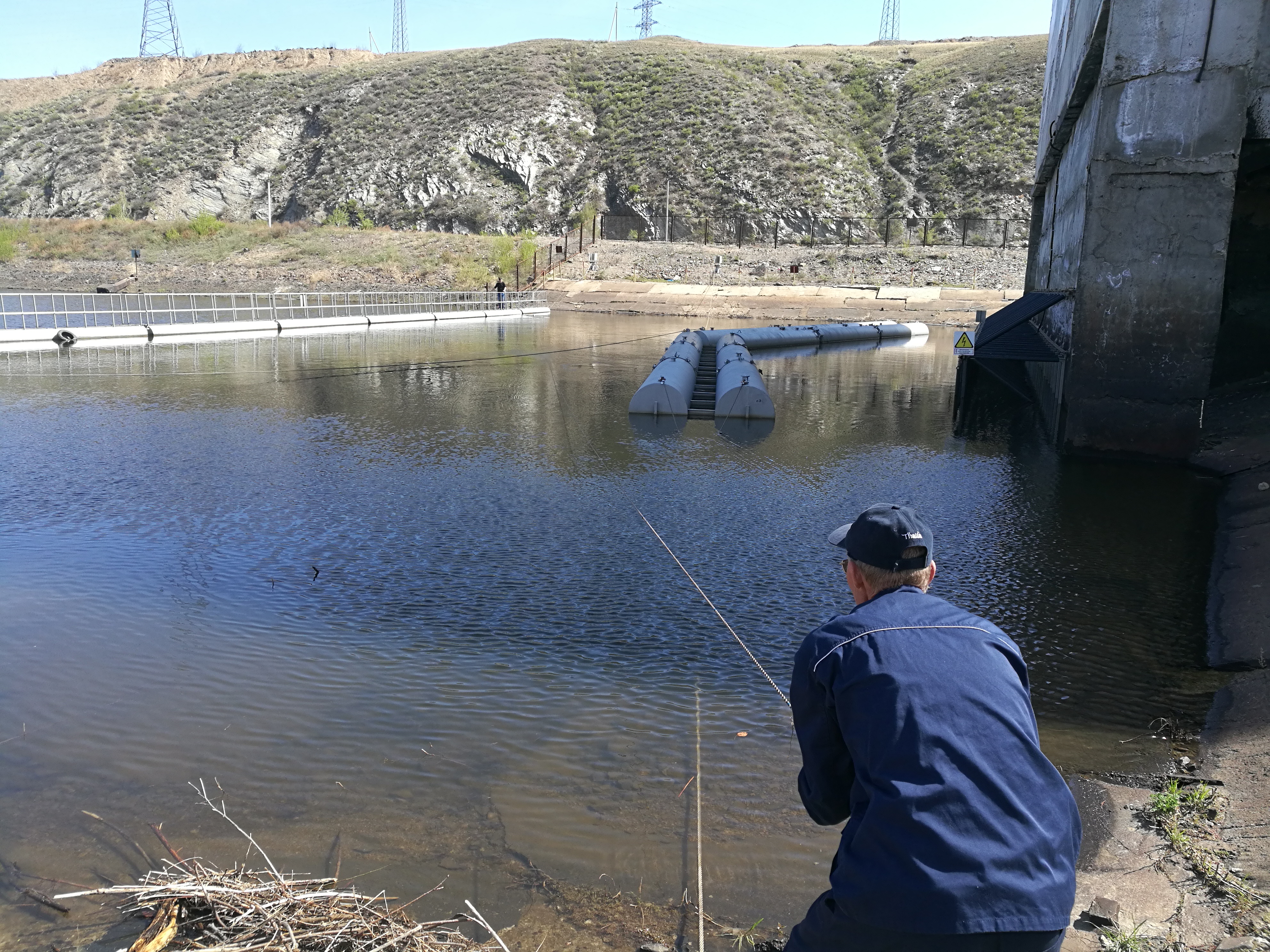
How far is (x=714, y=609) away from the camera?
8.40 metres

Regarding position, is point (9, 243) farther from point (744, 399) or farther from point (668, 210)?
point (744, 399)

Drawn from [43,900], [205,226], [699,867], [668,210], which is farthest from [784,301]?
[43,900]

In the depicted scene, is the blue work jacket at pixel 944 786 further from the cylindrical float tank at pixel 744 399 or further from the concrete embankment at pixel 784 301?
the concrete embankment at pixel 784 301

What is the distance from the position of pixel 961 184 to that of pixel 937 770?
293 feet

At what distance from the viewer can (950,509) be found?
1214 centimetres

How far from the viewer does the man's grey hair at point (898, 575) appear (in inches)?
112

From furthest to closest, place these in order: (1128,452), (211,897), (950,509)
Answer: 1. (1128,452)
2. (950,509)
3. (211,897)

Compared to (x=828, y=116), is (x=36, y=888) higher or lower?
lower

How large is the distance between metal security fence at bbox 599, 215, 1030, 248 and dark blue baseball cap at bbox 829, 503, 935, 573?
7125cm

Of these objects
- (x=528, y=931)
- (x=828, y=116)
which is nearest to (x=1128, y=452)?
(x=528, y=931)

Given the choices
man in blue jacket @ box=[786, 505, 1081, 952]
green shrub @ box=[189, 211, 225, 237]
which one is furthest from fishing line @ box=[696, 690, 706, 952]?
green shrub @ box=[189, 211, 225, 237]

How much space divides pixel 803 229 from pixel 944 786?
3336 inches

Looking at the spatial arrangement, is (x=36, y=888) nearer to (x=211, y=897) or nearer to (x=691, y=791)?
(x=211, y=897)

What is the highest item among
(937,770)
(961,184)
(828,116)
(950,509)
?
(828,116)
